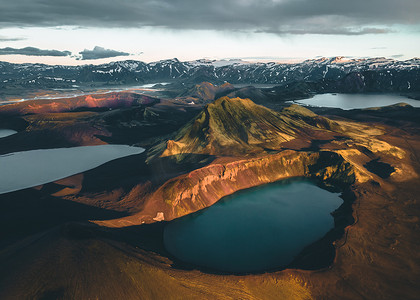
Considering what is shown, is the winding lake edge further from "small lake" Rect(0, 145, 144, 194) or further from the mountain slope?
"small lake" Rect(0, 145, 144, 194)

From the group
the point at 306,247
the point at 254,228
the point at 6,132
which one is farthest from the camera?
the point at 6,132

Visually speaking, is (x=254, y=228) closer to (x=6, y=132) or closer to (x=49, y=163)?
(x=49, y=163)

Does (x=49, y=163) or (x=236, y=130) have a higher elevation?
(x=236, y=130)

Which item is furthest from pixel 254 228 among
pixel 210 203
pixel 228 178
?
pixel 228 178

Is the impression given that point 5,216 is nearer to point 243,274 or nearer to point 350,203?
point 243,274

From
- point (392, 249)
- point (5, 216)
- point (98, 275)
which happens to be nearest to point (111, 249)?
point (98, 275)

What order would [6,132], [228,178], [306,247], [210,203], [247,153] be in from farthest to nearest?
1. [6,132]
2. [247,153]
3. [228,178]
4. [210,203]
5. [306,247]

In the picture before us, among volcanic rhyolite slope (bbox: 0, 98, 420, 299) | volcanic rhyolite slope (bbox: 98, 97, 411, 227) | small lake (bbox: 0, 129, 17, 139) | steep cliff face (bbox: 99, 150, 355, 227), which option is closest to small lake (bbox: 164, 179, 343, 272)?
steep cliff face (bbox: 99, 150, 355, 227)

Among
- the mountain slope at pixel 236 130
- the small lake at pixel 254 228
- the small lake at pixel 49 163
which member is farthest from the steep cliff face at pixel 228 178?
the small lake at pixel 49 163
